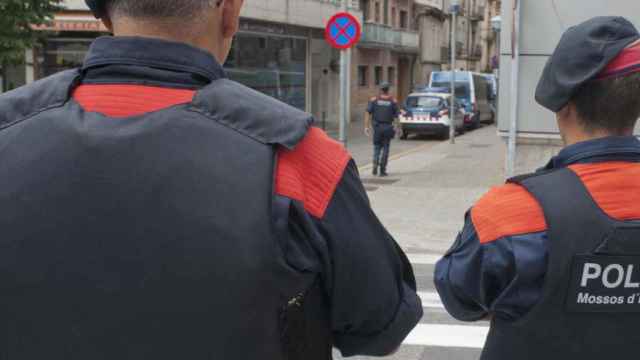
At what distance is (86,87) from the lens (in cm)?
161

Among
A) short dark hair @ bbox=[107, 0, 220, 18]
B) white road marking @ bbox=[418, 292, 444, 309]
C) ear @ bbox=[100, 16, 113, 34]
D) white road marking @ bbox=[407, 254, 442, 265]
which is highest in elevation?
short dark hair @ bbox=[107, 0, 220, 18]

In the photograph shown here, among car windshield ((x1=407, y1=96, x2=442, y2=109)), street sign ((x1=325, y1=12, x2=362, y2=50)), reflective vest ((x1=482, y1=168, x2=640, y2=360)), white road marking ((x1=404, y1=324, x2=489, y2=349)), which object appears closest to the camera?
reflective vest ((x1=482, y1=168, x2=640, y2=360))

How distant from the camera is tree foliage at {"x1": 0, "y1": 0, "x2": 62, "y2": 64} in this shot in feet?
38.3

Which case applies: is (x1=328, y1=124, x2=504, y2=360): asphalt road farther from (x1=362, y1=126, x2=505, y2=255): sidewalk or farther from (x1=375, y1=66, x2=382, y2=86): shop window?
(x1=375, y1=66, x2=382, y2=86): shop window

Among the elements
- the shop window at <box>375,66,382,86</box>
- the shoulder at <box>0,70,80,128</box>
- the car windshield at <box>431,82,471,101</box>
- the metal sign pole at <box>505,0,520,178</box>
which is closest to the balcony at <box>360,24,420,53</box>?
the shop window at <box>375,66,382,86</box>

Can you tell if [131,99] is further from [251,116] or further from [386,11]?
[386,11]

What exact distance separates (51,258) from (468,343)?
4580 mm

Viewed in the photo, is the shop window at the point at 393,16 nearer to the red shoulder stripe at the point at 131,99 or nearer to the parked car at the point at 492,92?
the parked car at the point at 492,92

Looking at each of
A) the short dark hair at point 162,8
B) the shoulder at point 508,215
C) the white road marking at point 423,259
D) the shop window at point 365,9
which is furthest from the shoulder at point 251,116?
the shop window at point 365,9

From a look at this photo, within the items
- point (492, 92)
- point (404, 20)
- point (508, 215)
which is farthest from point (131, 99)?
point (404, 20)

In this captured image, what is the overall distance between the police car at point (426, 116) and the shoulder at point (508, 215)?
996 inches

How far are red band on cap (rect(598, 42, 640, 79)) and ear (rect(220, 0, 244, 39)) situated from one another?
100cm

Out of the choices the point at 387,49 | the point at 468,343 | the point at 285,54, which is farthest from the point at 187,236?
the point at 387,49

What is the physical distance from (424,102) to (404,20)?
21.4 m
